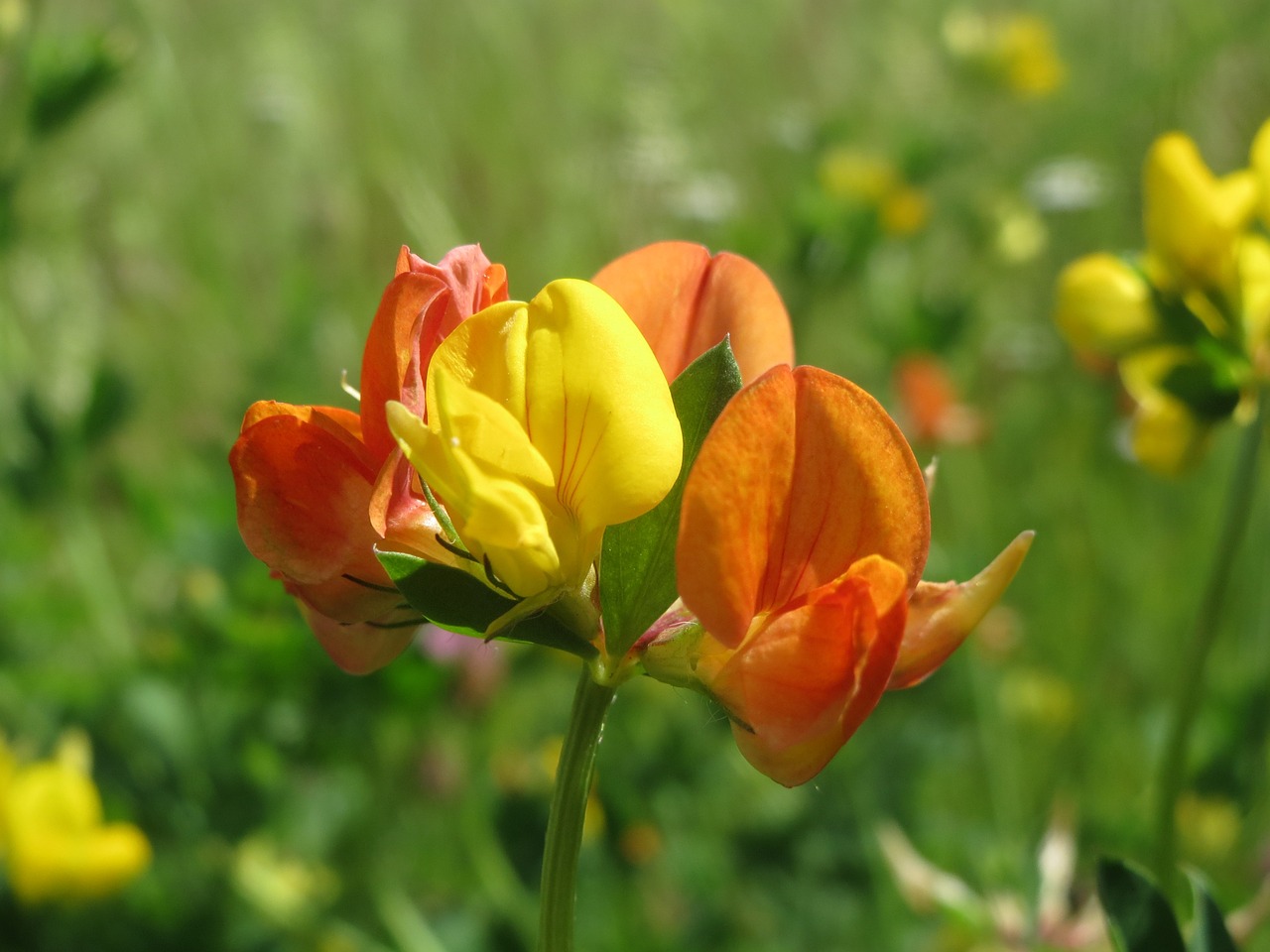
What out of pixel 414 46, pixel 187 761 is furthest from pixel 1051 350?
pixel 414 46

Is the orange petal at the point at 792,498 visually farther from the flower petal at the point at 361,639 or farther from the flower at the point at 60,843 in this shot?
the flower at the point at 60,843

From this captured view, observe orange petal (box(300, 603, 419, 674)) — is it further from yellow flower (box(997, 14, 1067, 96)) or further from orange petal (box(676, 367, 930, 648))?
yellow flower (box(997, 14, 1067, 96))

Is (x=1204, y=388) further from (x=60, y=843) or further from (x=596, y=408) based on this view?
(x=60, y=843)

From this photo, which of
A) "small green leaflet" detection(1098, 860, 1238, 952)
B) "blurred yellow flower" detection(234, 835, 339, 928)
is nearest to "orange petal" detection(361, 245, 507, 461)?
"small green leaflet" detection(1098, 860, 1238, 952)

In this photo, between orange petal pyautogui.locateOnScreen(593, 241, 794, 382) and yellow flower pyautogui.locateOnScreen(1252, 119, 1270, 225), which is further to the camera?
yellow flower pyautogui.locateOnScreen(1252, 119, 1270, 225)

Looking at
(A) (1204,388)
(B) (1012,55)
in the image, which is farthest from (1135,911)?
(B) (1012,55)

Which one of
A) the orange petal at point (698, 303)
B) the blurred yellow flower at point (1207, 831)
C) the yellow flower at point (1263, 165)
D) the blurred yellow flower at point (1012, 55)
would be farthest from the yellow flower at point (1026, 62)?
the orange petal at point (698, 303)

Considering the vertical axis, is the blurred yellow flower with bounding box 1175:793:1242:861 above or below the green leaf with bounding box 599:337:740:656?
below
